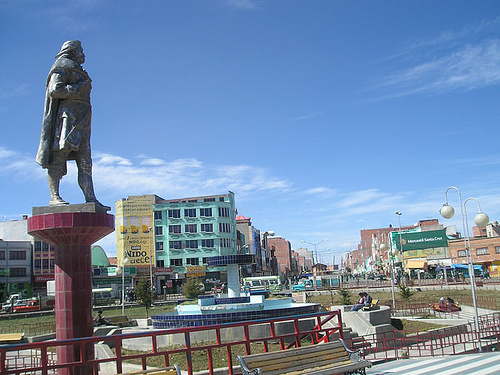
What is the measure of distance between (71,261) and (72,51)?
5857mm

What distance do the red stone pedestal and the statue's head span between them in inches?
170

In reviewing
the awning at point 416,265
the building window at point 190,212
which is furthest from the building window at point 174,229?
the awning at point 416,265

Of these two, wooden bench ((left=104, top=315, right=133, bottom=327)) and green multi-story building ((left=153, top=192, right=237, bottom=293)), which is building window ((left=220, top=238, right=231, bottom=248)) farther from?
wooden bench ((left=104, top=315, right=133, bottom=327))

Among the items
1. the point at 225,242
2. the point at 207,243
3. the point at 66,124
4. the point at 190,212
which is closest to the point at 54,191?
the point at 66,124

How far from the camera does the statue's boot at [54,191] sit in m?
12.3

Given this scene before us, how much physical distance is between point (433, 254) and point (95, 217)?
82.6 m

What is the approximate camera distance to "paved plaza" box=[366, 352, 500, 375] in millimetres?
11367

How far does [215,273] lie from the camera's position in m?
75.2

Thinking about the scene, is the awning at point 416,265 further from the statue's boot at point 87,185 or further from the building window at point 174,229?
the statue's boot at point 87,185

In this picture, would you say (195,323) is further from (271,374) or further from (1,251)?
(1,251)

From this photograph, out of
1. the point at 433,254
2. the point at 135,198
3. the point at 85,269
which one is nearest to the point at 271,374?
the point at 85,269

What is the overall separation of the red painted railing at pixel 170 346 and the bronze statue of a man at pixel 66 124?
4.49 m

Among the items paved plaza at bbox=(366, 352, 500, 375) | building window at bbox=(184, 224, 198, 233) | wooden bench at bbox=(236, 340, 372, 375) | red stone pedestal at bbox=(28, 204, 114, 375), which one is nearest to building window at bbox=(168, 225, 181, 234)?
building window at bbox=(184, 224, 198, 233)

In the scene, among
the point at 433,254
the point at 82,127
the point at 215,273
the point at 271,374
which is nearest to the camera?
the point at 271,374
